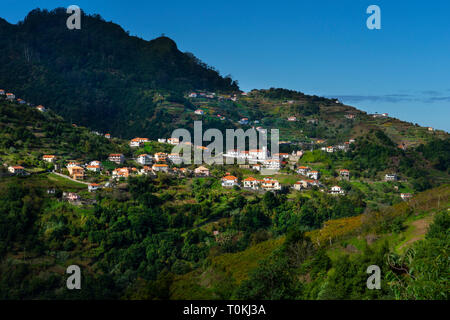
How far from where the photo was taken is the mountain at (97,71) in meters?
81.8

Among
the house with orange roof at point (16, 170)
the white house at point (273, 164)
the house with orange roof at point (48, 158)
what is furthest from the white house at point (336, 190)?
the house with orange roof at point (16, 170)

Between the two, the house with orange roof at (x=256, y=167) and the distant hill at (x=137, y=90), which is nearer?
the house with orange roof at (x=256, y=167)

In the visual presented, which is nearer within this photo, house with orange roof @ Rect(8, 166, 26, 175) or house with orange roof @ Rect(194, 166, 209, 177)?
house with orange roof @ Rect(8, 166, 26, 175)

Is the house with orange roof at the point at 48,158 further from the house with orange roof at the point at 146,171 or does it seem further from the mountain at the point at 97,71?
the mountain at the point at 97,71

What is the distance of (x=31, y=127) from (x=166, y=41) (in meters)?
81.1

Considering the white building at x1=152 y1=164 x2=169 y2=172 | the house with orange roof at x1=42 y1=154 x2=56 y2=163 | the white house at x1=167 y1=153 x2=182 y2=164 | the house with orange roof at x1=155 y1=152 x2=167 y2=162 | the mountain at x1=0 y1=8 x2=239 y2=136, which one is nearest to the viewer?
the house with orange roof at x1=42 y1=154 x2=56 y2=163

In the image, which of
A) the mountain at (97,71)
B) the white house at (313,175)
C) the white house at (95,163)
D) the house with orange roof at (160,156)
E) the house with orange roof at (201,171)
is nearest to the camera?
the white house at (95,163)

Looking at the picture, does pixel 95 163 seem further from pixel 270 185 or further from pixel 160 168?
pixel 270 185

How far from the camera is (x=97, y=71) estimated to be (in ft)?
328

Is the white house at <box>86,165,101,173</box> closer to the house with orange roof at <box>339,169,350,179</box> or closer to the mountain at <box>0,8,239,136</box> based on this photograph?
the house with orange roof at <box>339,169,350,179</box>

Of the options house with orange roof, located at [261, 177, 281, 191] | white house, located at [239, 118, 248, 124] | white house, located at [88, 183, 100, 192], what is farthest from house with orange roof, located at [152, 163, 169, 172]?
white house, located at [239, 118, 248, 124]

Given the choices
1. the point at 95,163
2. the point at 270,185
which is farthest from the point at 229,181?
the point at 95,163

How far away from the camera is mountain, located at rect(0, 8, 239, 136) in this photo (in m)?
81.8
